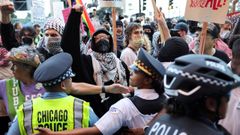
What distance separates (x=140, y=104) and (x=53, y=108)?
59 cm

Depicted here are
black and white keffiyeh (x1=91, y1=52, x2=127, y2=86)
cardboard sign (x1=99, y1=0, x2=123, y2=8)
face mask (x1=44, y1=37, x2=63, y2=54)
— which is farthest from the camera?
cardboard sign (x1=99, y1=0, x2=123, y2=8)

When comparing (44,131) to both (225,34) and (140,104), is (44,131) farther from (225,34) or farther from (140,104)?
(225,34)

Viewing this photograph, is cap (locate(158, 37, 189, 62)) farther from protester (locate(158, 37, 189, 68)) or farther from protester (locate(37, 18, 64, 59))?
protester (locate(37, 18, 64, 59))

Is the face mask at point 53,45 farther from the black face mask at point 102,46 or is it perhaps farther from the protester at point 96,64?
the black face mask at point 102,46

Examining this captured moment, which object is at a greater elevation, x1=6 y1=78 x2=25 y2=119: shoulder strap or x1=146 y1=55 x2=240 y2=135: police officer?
x1=146 y1=55 x2=240 y2=135: police officer

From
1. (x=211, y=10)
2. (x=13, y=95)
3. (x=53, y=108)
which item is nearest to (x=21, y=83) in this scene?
(x=13, y=95)

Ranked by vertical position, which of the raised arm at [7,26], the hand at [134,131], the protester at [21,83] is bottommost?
the hand at [134,131]

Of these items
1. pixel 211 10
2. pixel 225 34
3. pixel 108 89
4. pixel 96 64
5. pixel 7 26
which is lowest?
pixel 225 34

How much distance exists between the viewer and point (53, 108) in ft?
7.72

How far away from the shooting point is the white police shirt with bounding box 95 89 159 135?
238 cm

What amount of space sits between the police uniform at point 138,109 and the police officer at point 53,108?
0.55 ft

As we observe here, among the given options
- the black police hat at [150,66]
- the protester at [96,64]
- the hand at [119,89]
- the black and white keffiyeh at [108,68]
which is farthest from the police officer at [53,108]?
the black and white keffiyeh at [108,68]

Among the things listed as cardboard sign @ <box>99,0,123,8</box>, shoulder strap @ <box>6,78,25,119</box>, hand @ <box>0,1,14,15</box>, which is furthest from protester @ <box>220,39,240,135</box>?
cardboard sign @ <box>99,0,123,8</box>

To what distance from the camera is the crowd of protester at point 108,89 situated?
172 centimetres
